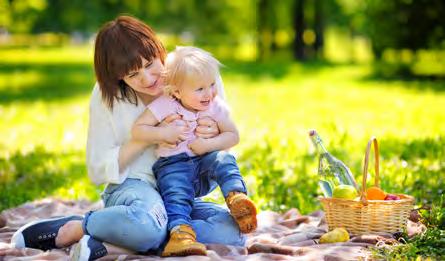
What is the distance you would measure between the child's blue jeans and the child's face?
0.30 metres

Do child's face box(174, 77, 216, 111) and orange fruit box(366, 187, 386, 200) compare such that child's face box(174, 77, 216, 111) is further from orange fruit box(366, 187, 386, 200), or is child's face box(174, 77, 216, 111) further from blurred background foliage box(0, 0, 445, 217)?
orange fruit box(366, 187, 386, 200)

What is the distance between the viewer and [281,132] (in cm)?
1029

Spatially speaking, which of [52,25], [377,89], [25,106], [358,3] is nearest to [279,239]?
[25,106]

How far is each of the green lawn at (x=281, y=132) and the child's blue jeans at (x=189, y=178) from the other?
1594 mm

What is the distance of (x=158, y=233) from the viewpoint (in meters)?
4.45

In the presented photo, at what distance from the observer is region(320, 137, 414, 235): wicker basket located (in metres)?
4.73

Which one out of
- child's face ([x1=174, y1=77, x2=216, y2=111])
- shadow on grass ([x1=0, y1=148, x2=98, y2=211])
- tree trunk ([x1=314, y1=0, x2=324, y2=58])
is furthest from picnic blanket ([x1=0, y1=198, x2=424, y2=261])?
tree trunk ([x1=314, y1=0, x2=324, y2=58])

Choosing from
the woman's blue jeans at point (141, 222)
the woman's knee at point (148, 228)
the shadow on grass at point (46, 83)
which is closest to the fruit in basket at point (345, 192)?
the woman's blue jeans at point (141, 222)

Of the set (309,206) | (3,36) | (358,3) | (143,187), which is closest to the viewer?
(143,187)

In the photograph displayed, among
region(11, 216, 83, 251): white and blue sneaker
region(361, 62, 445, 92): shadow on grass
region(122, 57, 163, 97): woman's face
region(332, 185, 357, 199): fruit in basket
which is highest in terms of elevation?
region(122, 57, 163, 97): woman's face

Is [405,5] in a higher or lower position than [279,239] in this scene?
higher

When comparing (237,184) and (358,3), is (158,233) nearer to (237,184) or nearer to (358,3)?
(237,184)

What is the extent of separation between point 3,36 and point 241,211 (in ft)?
189

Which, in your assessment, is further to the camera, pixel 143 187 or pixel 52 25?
pixel 52 25
